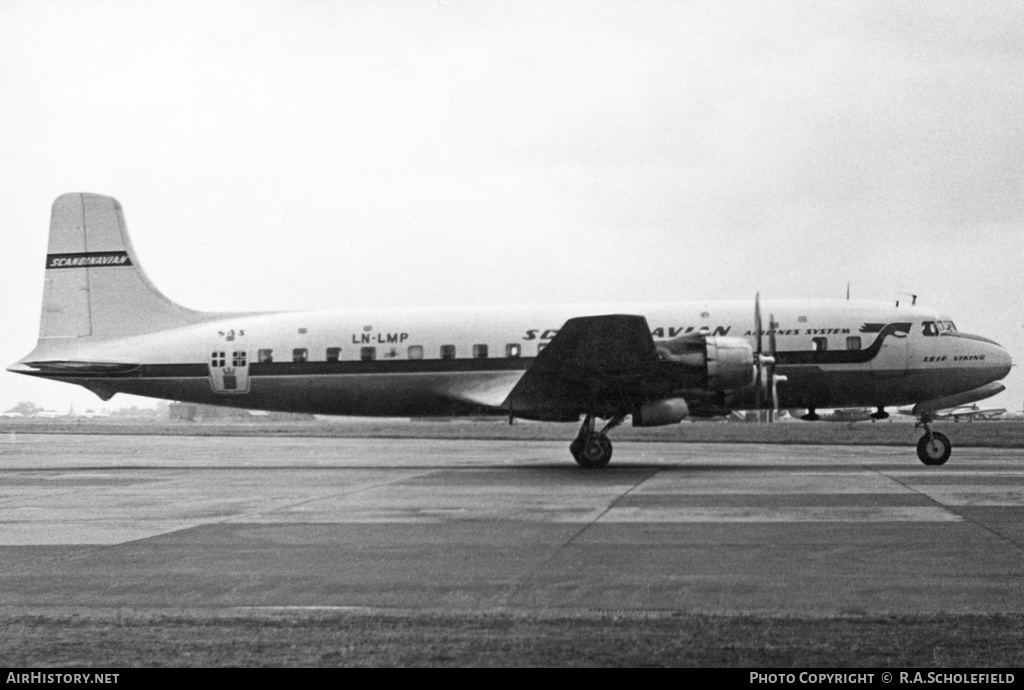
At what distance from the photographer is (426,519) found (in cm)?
1268

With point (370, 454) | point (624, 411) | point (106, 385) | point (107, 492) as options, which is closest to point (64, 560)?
point (107, 492)

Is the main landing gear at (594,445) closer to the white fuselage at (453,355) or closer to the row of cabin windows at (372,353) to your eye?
the white fuselage at (453,355)

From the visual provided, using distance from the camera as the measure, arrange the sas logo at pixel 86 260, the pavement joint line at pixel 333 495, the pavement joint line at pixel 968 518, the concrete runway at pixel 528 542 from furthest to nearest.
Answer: the sas logo at pixel 86 260, the pavement joint line at pixel 333 495, the pavement joint line at pixel 968 518, the concrete runway at pixel 528 542

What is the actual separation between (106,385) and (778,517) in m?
18.3

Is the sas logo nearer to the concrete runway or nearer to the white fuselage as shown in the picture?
the white fuselage

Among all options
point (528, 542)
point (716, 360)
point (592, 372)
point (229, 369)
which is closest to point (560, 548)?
point (528, 542)

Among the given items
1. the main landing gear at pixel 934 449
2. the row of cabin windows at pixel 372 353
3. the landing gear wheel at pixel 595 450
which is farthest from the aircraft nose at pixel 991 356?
Answer: the row of cabin windows at pixel 372 353

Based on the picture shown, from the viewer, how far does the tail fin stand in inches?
973

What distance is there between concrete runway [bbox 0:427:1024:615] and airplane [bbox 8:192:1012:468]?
87.5 inches

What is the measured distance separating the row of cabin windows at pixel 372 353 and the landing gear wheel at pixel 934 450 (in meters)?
9.61

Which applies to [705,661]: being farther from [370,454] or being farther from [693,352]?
[370,454]

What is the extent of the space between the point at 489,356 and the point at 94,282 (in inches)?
423

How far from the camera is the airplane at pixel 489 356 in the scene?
69.4ft

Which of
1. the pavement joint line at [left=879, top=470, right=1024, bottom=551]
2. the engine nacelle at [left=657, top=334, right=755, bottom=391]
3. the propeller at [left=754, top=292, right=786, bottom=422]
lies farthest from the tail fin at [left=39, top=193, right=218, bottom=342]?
the pavement joint line at [left=879, top=470, right=1024, bottom=551]
